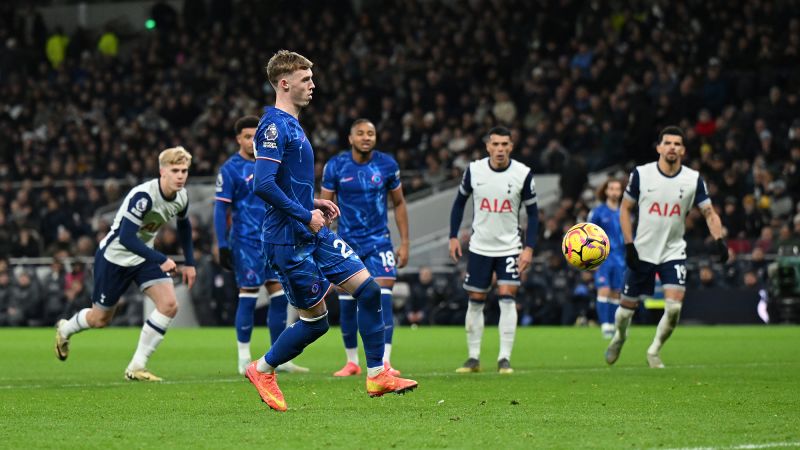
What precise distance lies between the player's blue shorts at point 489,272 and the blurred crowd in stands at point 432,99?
1142 cm

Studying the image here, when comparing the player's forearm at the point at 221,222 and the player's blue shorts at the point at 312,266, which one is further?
the player's forearm at the point at 221,222

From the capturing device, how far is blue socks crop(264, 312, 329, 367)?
898 cm

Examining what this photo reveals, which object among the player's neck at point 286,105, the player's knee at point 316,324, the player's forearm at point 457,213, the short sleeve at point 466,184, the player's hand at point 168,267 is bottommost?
the player's knee at point 316,324

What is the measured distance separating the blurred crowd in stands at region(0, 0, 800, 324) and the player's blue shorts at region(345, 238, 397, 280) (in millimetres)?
12144

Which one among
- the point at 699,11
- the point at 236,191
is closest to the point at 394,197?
the point at 236,191

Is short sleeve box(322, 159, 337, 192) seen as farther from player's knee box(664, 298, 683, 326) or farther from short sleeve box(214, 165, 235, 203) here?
player's knee box(664, 298, 683, 326)

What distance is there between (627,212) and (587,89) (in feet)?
51.3

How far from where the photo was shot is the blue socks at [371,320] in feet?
29.6

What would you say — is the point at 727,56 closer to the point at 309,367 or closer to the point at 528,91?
the point at 528,91

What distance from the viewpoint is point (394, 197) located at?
13.4 m

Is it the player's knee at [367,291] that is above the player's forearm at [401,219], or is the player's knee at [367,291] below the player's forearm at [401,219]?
below

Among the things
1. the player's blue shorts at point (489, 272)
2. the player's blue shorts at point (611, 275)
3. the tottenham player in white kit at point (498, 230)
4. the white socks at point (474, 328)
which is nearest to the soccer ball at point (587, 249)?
the tottenham player in white kit at point (498, 230)

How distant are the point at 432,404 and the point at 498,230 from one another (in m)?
4.35

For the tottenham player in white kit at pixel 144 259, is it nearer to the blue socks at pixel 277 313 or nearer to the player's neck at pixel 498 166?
the blue socks at pixel 277 313
